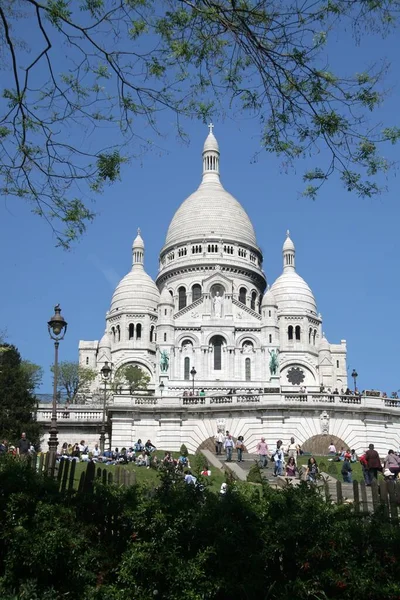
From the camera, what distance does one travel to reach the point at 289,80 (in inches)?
471

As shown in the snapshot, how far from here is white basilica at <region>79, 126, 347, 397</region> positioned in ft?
271

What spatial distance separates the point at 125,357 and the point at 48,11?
81022 mm

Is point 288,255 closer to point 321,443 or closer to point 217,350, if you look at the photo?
point 217,350

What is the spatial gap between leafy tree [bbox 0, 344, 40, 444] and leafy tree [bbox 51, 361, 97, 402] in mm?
33231

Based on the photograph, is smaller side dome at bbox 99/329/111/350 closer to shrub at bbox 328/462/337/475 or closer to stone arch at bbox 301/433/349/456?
stone arch at bbox 301/433/349/456

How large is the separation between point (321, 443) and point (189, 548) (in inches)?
1279

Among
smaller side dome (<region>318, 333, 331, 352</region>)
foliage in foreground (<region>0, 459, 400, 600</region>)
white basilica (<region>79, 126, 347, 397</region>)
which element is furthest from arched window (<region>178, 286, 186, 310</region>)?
foliage in foreground (<region>0, 459, 400, 600</region>)

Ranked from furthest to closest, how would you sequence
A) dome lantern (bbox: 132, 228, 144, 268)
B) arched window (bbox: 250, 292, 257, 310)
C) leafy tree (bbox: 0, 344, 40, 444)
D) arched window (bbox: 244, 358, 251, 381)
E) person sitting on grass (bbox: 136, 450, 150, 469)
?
dome lantern (bbox: 132, 228, 144, 268) → arched window (bbox: 250, 292, 257, 310) → arched window (bbox: 244, 358, 251, 381) → leafy tree (bbox: 0, 344, 40, 444) → person sitting on grass (bbox: 136, 450, 150, 469)

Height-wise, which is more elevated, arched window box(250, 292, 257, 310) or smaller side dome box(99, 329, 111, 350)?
arched window box(250, 292, 257, 310)

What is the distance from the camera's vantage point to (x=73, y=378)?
8462cm

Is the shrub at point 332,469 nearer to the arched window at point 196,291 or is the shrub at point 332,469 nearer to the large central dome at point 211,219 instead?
the arched window at point 196,291

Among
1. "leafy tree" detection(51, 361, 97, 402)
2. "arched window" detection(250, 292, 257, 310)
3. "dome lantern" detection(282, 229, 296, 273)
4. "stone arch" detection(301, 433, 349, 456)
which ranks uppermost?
"dome lantern" detection(282, 229, 296, 273)

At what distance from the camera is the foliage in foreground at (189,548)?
11.2 meters

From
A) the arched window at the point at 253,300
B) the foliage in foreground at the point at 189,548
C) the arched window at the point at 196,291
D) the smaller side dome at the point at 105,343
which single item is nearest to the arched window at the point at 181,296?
the arched window at the point at 196,291
